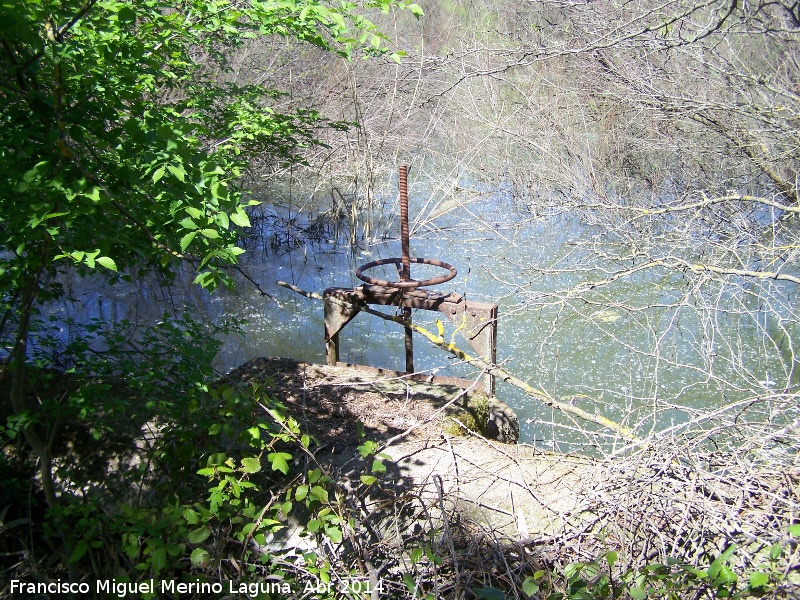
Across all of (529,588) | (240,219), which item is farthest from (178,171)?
(529,588)

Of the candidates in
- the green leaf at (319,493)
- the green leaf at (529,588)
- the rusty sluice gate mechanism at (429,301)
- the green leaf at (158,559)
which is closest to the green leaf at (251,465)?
the green leaf at (319,493)

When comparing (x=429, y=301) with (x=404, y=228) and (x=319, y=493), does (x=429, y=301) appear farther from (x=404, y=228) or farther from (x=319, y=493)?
(x=319, y=493)

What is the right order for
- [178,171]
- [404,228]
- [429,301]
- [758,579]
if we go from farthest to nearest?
[429,301] → [404,228] → [178,171] → [758,579]

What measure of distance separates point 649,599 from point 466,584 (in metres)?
0.67

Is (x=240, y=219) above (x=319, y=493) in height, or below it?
above

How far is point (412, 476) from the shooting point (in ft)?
12.2

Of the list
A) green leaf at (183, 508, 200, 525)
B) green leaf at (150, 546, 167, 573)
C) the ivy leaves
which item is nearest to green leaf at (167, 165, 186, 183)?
the ivy leaves

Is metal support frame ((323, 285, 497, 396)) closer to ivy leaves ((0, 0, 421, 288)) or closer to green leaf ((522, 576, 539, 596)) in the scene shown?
ivy leaves ((0, 0, 421, 288))

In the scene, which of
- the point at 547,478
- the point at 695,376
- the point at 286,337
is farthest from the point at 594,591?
the point at 286,337

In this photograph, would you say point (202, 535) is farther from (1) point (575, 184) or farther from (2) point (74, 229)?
(1) point (575, 184)

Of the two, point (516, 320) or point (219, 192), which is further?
point (516, 320)

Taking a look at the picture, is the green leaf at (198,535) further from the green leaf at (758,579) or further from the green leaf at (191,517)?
the green leaf at (758,579)

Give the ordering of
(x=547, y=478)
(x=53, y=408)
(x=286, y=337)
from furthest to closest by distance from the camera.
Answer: (x=286, y=337), (x=547, y=478), (x=53, y=408)

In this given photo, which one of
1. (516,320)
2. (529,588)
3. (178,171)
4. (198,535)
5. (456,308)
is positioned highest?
(178,171)
